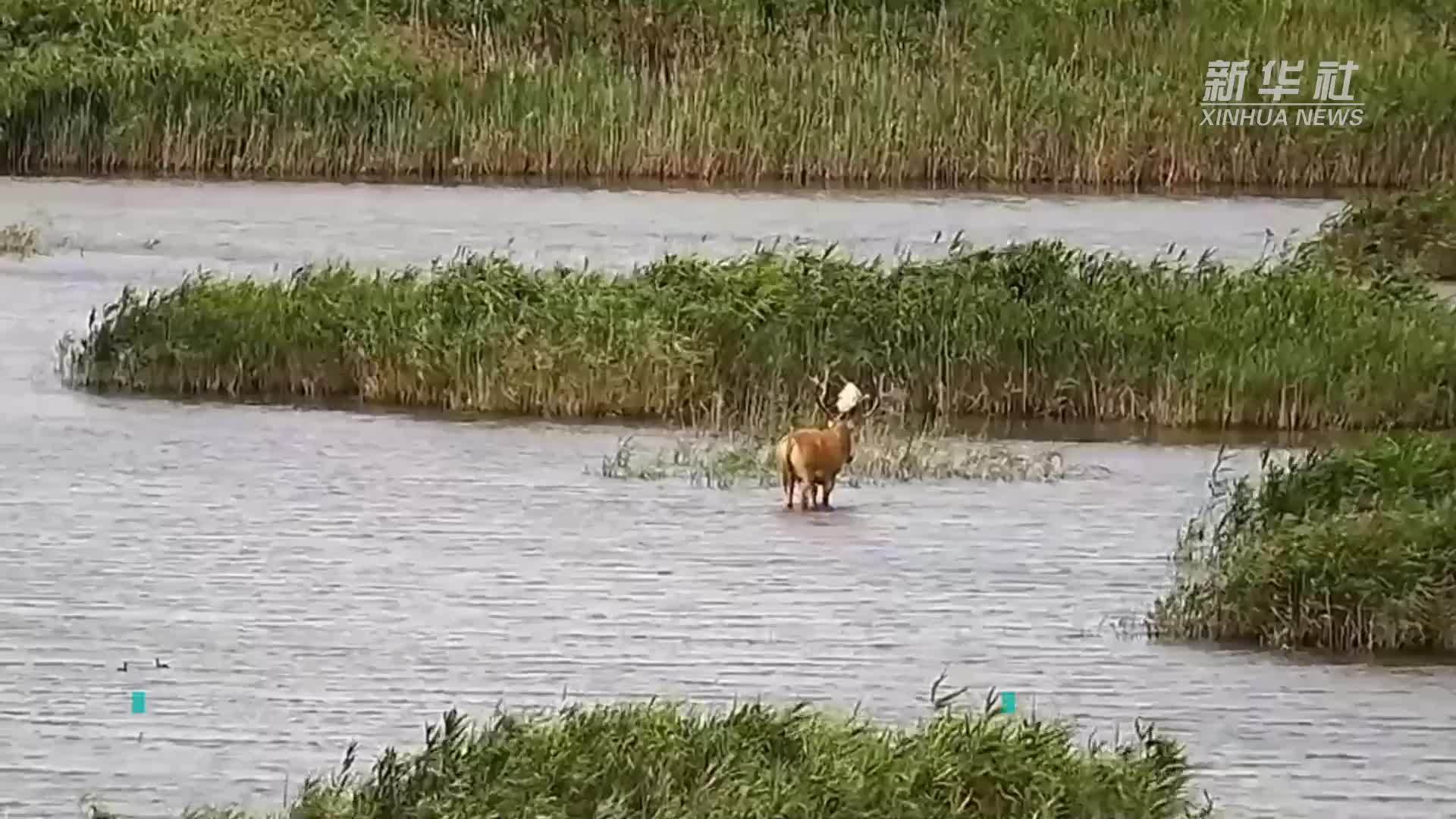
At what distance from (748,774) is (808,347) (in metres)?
7.80

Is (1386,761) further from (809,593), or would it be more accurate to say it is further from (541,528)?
(541,528)

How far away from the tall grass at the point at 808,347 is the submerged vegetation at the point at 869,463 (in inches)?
21.3

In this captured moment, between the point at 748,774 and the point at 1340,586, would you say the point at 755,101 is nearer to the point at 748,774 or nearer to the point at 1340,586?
the point at 1340,586

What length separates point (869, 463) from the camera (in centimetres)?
1341

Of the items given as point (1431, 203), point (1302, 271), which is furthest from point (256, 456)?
point (1431, 203)

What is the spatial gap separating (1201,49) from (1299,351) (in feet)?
35.4

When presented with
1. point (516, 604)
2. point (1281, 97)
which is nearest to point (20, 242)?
point (1281, 97)

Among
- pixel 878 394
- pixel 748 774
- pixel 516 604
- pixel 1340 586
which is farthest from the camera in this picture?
pixel 878 394

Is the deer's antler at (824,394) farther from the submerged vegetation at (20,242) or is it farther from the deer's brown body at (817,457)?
the submerged vegetation at (20,242)

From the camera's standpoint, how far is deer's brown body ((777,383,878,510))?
12055 mm

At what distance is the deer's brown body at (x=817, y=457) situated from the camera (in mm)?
12055

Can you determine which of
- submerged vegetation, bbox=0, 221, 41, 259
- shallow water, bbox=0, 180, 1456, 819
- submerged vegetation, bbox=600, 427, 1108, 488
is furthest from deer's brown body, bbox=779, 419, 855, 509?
submerged vegetation, bbox=0, 221, 41, 259

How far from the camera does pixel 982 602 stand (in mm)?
11031

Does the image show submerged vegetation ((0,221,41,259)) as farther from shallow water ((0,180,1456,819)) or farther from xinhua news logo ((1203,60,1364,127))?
xinhua news logo ((1203,60,1364,127))
